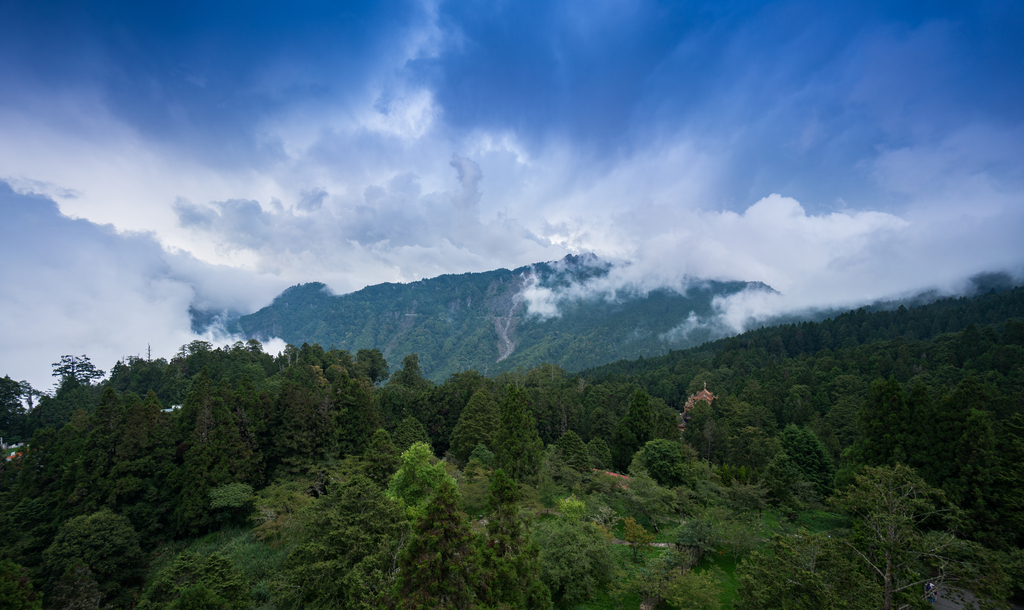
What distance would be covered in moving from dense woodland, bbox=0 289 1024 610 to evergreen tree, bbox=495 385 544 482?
0.23 meters

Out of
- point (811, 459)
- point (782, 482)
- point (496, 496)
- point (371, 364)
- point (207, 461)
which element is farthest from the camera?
point (371, 364)

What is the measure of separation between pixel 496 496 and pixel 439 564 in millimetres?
3673

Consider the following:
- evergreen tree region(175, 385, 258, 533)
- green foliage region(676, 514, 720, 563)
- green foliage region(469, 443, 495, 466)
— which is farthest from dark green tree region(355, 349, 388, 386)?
green foliage region(676, 514, 720, 563)

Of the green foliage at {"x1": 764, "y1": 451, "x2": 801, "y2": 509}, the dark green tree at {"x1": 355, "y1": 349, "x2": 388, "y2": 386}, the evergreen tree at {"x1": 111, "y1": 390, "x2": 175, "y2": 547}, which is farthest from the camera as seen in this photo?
the dark green tree at {"x1": 355, "y1": 349, "x2": 388, "y2": 386}

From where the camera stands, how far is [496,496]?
15672mm

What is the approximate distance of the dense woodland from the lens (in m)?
13.5

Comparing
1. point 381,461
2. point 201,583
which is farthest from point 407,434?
point 201,583

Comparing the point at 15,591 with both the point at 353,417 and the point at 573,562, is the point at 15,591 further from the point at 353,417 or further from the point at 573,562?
the point at 353,417

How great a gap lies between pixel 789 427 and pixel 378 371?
66914 millimetres

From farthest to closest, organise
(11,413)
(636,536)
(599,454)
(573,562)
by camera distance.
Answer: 1. (11,413)
2. (599,454)
3. (636,536)
4. (573,562)

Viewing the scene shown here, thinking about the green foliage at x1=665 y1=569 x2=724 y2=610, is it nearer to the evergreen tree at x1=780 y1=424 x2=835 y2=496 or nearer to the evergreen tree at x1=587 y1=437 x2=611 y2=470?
the evergreen tree at x1=587 y1=437 x2=611 y2=470

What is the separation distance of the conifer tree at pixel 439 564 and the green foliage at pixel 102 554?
2631cm

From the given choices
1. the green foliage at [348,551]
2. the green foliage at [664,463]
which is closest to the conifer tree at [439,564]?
the green foliage at [348,551]

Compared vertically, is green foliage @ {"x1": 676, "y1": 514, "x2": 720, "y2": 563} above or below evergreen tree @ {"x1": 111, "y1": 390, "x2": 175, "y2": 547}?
below
